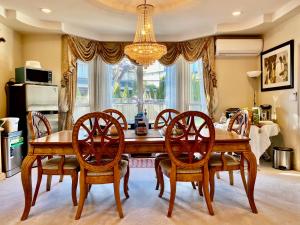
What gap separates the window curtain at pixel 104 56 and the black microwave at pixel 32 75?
1.26 ft

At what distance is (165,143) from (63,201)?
52.5 inches

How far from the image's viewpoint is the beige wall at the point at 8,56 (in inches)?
159

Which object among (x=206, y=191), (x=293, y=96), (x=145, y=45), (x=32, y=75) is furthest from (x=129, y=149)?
(x=293, y=96)

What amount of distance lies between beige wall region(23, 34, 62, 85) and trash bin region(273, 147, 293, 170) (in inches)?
162

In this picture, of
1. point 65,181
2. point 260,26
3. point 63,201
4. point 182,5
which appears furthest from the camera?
point 260,26

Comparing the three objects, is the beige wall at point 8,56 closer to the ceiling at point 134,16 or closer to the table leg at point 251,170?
the ceiling at point 134,16

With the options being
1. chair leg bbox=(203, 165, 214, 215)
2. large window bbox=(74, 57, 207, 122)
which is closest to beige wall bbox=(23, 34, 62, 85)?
large window bbox=(74, 57, 207, 122)

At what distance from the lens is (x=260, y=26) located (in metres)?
4.34

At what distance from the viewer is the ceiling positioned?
358cm

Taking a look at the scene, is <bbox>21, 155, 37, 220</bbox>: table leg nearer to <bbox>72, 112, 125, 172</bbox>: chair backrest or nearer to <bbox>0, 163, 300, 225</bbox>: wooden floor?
<bbox>0, 163, 300, 225</bbox>: wooden floor

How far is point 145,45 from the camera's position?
3.10 meters

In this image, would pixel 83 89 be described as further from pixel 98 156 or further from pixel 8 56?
pixel 98 156

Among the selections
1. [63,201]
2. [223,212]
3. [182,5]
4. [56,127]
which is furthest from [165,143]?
[56,127]

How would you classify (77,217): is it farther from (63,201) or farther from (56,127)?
(56,127)
